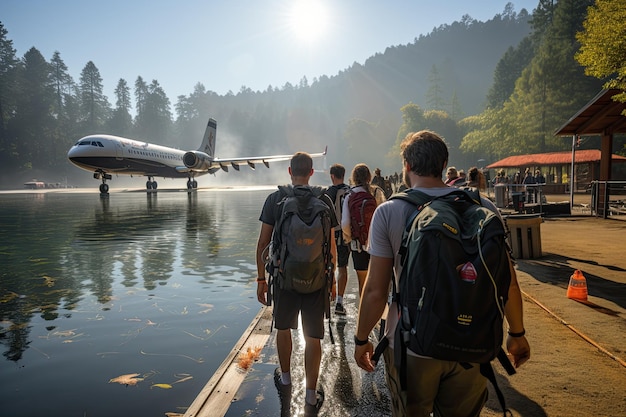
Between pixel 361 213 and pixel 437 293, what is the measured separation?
3257mm

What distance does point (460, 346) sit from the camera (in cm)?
164

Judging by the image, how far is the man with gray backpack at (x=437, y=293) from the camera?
1625 mm

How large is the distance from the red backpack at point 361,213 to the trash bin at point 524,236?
526 centimetres

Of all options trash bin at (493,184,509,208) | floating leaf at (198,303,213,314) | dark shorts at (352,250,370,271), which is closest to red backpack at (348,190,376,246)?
dark shorts at (352,250,370,271)

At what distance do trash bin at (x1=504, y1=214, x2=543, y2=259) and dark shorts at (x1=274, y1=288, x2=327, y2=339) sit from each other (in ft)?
22.8

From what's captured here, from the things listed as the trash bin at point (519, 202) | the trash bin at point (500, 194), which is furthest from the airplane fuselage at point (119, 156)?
the trash bin at point (519, 202)

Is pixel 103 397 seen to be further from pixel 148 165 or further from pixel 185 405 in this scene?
pixel 148 165

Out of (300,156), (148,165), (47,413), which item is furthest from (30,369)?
(148,165)

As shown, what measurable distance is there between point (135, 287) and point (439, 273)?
6481mm

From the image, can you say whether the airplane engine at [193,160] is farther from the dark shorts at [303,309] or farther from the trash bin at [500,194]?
the dark shorts at [303,309]

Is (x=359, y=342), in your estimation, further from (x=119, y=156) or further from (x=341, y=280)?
(x=119, y=156)

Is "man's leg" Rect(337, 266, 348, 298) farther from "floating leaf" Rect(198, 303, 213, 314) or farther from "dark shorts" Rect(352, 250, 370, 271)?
"floating leaf" Rect(198, 303, 213, 314)

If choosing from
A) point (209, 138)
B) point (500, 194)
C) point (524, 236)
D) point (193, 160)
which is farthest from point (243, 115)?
point (524, 236)

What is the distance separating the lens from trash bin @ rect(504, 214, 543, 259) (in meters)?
8.68
